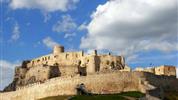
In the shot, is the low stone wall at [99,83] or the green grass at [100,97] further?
the low stone wall at [99,83]

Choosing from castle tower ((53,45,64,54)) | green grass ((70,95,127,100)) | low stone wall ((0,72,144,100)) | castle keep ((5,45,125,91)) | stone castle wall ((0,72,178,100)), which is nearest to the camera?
green grass ((70,95,127,100))

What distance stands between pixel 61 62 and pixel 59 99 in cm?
3147

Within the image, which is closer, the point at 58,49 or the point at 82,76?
the point at 82,76

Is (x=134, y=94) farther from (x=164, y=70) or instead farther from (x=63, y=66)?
(x=63, y=66)

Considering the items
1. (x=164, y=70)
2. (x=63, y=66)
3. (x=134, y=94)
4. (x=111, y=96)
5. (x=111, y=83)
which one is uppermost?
(x=63, y=66)

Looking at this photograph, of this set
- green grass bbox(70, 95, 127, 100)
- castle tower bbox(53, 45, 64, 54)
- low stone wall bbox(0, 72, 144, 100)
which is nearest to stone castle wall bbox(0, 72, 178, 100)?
low stone wall bbox(0, 72, 144, 100)

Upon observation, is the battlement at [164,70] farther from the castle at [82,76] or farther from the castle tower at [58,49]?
the castle tower at [58,49]

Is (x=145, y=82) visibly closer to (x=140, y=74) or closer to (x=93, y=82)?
(x=140, y=74)

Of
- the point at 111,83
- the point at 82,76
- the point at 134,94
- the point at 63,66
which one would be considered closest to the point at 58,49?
the point at 63,66

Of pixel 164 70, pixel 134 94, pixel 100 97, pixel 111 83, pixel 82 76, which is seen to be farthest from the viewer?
pixel 164 70

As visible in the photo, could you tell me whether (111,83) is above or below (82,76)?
below

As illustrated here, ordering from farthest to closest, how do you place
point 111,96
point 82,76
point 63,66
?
1. point 63,66
2. point 82,76
3. point 111,96

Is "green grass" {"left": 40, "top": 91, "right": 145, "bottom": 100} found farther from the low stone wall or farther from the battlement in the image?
the battlement

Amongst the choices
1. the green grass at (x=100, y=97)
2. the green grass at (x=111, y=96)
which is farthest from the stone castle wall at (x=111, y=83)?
the green grass at (x=100, y=97)
